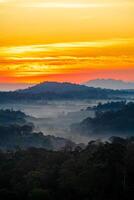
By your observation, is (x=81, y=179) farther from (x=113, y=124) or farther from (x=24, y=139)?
(x=113, y=124)

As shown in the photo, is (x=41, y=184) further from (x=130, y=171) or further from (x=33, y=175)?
(x=130, y=171)

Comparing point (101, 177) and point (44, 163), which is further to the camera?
point (44, 163)

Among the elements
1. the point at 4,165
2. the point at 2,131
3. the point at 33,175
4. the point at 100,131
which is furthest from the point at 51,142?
the point at 33,175

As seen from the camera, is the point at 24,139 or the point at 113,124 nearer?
the point at 24,139

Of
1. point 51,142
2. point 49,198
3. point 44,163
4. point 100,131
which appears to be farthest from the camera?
point 100,131

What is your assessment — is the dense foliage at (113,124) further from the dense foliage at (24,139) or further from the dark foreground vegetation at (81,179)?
the dark foreground vegetation at (81,179)

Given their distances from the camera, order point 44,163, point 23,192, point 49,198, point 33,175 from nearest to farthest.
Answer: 1. point 49,198
2. point 23,192
3. point 33,175
4. point 44,163

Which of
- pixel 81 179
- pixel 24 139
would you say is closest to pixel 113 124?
pixel 24 139

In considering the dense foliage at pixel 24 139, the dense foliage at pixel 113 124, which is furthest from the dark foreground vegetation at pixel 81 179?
the dense foliage at pixel 113 124
